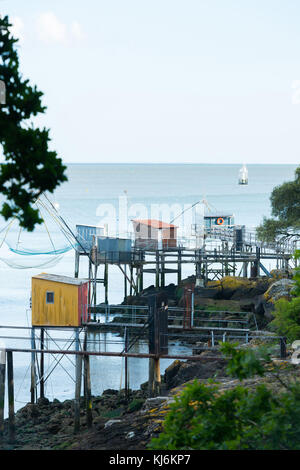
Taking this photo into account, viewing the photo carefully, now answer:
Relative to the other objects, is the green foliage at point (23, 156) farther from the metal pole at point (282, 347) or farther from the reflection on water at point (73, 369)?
the reflection on water at point (73, 369)

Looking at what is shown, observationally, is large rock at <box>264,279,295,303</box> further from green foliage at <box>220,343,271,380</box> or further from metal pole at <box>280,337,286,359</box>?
green foliage at <box>220,343,271,380</box>

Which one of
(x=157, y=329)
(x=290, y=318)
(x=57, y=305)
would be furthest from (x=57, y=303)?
(x=290, y=318)

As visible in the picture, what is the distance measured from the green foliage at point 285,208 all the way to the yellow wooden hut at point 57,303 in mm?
17818

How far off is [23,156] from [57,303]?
63.0 feet

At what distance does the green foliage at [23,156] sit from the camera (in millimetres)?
11344

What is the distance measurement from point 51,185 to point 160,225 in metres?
43.4

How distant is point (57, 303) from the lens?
3005cm

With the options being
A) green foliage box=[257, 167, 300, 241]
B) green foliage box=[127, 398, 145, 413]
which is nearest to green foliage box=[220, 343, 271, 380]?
green foliage box=[127, 398, 145, 413]

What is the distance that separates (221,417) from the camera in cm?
1163

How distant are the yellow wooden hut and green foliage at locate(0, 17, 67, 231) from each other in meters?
18.7

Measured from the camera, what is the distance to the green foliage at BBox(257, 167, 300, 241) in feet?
143

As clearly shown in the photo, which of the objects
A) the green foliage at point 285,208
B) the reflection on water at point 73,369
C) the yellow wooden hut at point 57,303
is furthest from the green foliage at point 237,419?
the green foliage at point 285,208
